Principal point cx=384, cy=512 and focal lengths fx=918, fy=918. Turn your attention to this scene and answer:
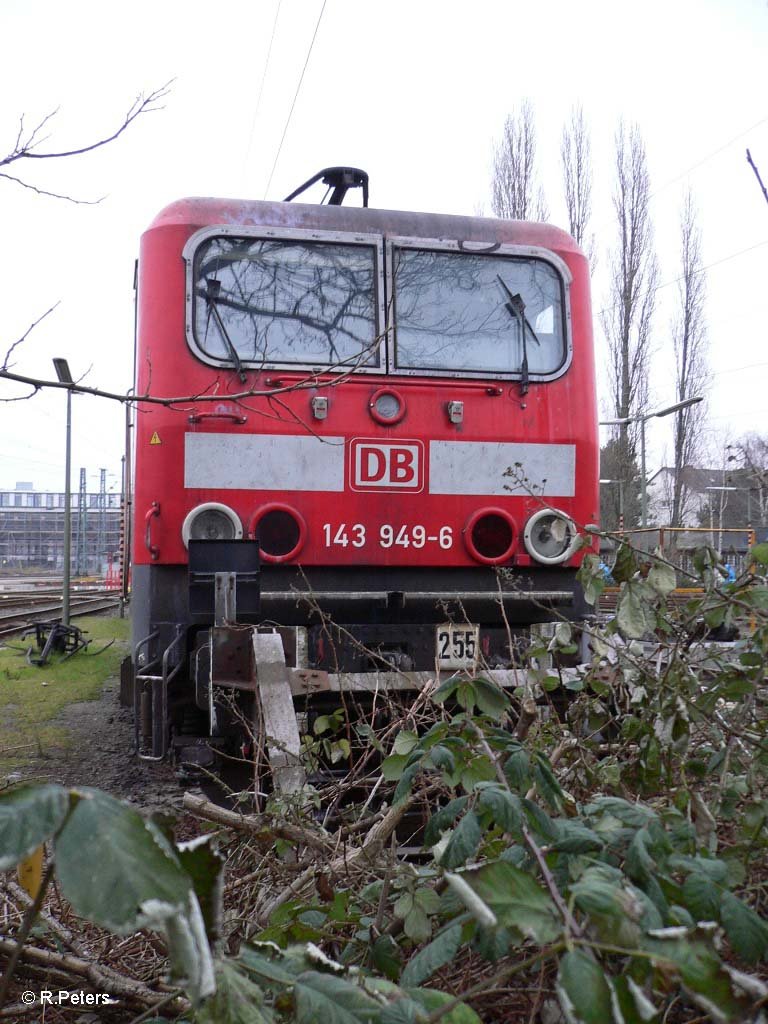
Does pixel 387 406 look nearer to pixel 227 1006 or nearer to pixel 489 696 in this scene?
pixel 489 696

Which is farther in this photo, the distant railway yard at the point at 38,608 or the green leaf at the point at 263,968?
the distant railway yard at the point at 38,608

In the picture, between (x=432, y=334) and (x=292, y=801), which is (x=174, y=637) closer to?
(x=432, y=334)

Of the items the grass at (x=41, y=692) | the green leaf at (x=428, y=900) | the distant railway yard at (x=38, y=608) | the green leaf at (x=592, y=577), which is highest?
the green leaf at (x=592, y=577)

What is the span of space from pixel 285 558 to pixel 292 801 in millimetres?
2599

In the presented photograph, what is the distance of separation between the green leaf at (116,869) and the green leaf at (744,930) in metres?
0.70

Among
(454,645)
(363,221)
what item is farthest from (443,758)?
(363,221)

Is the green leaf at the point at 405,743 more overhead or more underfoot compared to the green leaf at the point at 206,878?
more underfoot

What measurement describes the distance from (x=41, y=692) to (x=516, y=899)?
29.3ft

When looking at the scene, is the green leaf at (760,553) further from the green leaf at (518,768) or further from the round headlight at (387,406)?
the round headlight at (387,406)

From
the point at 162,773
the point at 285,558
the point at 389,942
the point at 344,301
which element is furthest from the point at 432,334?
the point at 389,942

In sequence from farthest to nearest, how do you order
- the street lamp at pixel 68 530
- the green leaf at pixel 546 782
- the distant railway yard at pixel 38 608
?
1. the distant railway yard at pixel 38 608
2. the street lamp at pixel 68 530
3. the green leaf at pixel 546 782

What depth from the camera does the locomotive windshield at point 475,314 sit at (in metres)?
5.16

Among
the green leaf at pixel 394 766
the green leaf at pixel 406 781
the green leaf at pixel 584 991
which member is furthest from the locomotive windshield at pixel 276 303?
the green leaf at pixel 584 991

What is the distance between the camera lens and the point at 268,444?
15.8 ft
